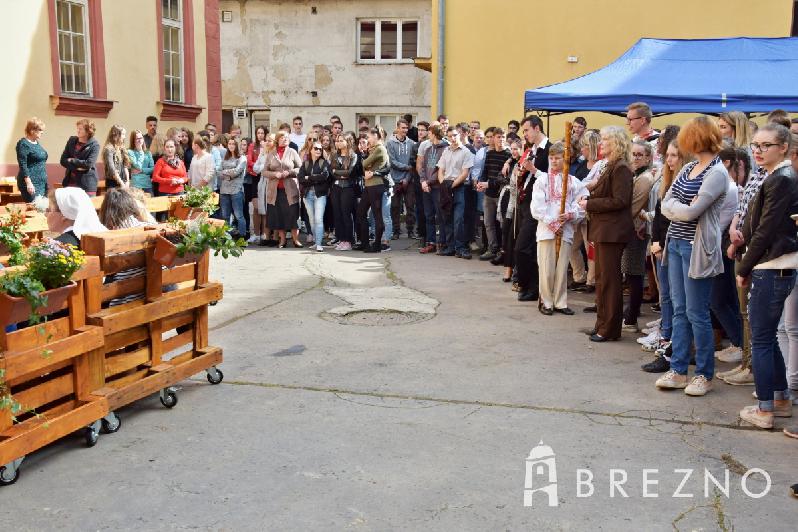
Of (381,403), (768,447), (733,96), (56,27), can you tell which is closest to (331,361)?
(381,403)

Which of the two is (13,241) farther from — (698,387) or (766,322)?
(698,387)

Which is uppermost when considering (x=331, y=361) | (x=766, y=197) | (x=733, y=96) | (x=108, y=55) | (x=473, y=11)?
(x=473, y=11)

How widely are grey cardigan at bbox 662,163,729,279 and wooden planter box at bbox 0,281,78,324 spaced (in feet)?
12.8

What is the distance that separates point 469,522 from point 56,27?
40.0 feet

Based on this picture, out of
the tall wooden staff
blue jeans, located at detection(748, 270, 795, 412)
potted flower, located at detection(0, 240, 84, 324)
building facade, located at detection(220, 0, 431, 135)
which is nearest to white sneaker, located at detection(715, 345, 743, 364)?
blue jeans, located at detection(748, 270, 795, 412)

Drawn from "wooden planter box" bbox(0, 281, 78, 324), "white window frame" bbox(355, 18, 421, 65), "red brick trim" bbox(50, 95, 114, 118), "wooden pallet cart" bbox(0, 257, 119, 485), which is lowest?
"wooden pallet cart" bbox(0, 257, 119, 485)

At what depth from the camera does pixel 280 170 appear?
1347cm

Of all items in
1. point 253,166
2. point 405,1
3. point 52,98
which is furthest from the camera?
point 405,1

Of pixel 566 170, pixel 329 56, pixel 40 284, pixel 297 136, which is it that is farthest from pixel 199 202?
pixel 329 56

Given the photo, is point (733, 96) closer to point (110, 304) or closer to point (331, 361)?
point (331, 361)

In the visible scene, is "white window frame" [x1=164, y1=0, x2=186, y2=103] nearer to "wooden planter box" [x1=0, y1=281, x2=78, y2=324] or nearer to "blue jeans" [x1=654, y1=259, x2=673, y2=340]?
"blue jeans" [x1=654, y1=259, x2=673, y2=340]

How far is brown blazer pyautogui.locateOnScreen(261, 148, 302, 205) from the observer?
1341 cm

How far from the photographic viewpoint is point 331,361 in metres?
6.53

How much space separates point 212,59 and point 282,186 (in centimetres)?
605
